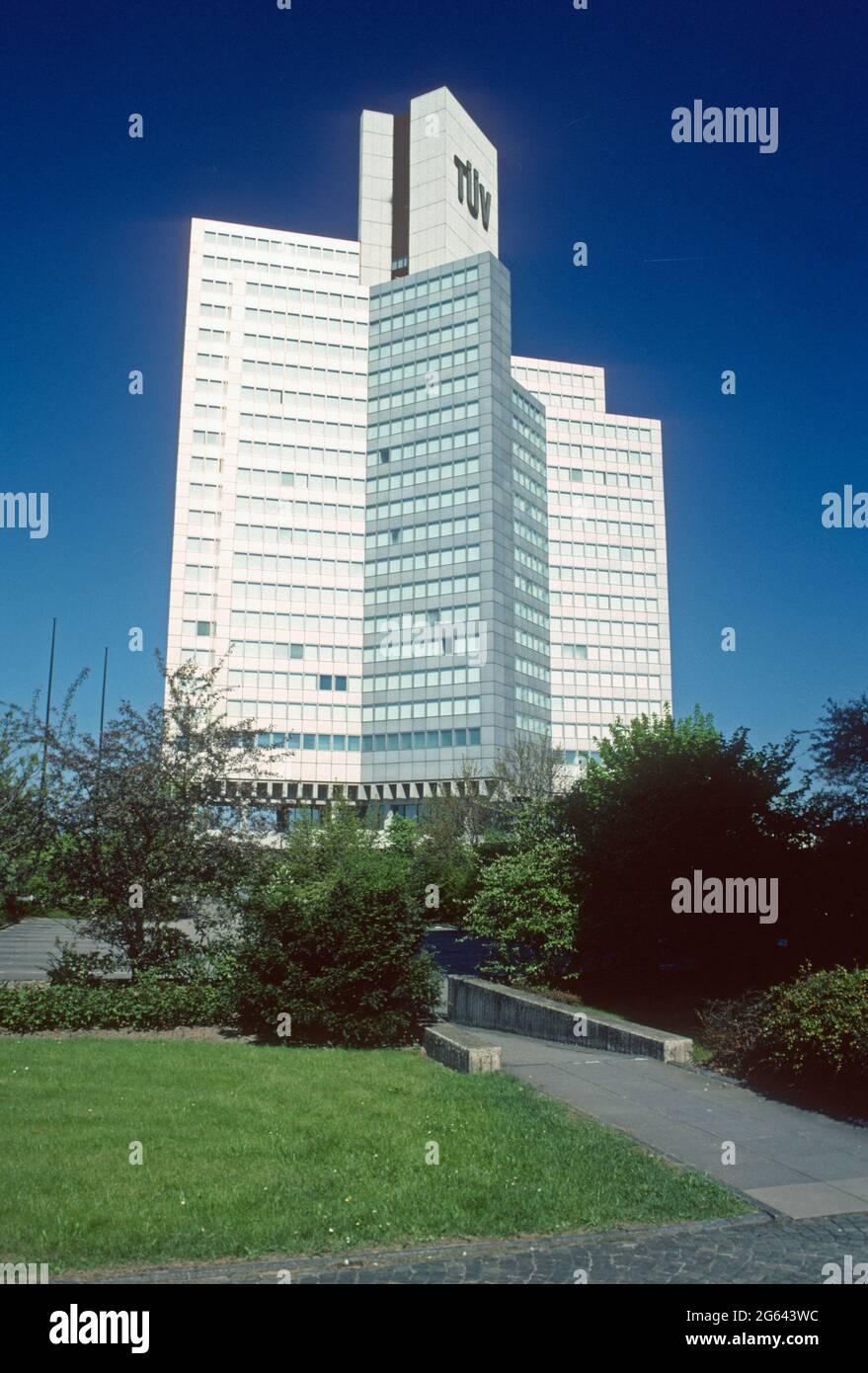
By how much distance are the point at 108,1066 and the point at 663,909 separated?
10363 millimetres

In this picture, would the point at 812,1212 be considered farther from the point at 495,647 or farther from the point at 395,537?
the point at 395,537

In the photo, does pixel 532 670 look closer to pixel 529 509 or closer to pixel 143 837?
pixel 529 509

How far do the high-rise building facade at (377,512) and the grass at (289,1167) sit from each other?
230ft

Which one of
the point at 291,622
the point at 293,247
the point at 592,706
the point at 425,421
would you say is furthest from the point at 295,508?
the point at 592,706

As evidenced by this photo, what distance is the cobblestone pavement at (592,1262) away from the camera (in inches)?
245

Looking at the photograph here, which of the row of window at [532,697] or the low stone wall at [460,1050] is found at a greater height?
the row of window at [532,697]

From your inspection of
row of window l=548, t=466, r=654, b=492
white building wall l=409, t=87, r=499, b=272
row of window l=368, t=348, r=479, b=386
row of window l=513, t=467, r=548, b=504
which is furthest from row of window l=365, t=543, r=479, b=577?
white building wall l=409, t=87, r=499, b=272

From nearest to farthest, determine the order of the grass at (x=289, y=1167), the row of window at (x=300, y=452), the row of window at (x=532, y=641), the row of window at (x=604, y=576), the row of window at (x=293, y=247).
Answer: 1. the grass at (x=289, y=1167)
2. the row of window at (x=300, y=452)
3. the row of window at (x=532, y=641)
4. the row of window at (x=293, y=247)
5. the row of window at (x=604, y=576)

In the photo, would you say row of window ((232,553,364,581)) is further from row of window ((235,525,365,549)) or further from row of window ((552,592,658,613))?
row of window ((552,592,658,613))

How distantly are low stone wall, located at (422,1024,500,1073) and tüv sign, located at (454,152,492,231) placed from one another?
101358 millimetres

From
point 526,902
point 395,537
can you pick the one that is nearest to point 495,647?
point 395,537

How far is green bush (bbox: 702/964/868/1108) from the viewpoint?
10.7 metres

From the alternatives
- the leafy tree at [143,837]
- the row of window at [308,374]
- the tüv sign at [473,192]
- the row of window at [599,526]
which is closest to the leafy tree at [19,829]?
the leafy tree at [143,837]

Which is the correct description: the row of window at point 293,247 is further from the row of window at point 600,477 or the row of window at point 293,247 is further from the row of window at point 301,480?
the row of window at point 600,477
